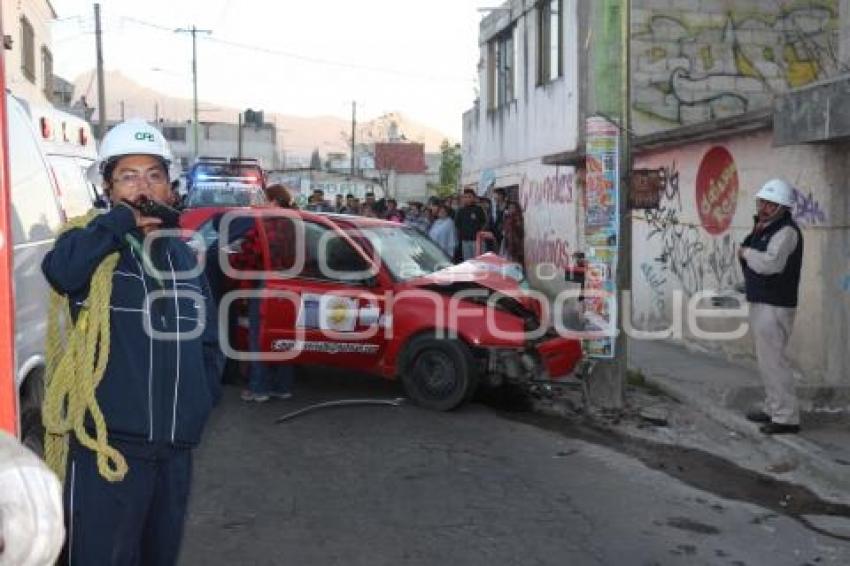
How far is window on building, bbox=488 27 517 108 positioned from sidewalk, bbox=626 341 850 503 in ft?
40.0

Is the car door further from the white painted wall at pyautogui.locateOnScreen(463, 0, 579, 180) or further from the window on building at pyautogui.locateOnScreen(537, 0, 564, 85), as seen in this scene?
the window on building at pyautogui.locateOnScreen(537, 0, 564, 85)

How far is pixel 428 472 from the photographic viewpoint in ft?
20.5

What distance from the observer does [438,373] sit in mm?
7965

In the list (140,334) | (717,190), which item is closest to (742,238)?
(717,190)

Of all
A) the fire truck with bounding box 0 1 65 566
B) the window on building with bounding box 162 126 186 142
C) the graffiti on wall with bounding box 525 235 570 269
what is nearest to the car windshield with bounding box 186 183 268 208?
the graffiti on wall with bounding box 525 235 570 269

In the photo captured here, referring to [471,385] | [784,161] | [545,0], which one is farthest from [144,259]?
[545,0]

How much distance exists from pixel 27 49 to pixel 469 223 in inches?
572

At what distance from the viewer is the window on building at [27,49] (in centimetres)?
2284

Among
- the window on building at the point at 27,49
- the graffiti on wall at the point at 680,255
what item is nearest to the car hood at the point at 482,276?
the graffiti on wall at the point at 680,255

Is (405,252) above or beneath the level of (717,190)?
beneath

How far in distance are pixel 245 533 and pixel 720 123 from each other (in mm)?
7094

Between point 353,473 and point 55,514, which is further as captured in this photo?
point 353,473

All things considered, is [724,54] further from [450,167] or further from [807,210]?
[450,167]

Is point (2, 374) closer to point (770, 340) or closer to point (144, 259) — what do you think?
point (144, 259)
